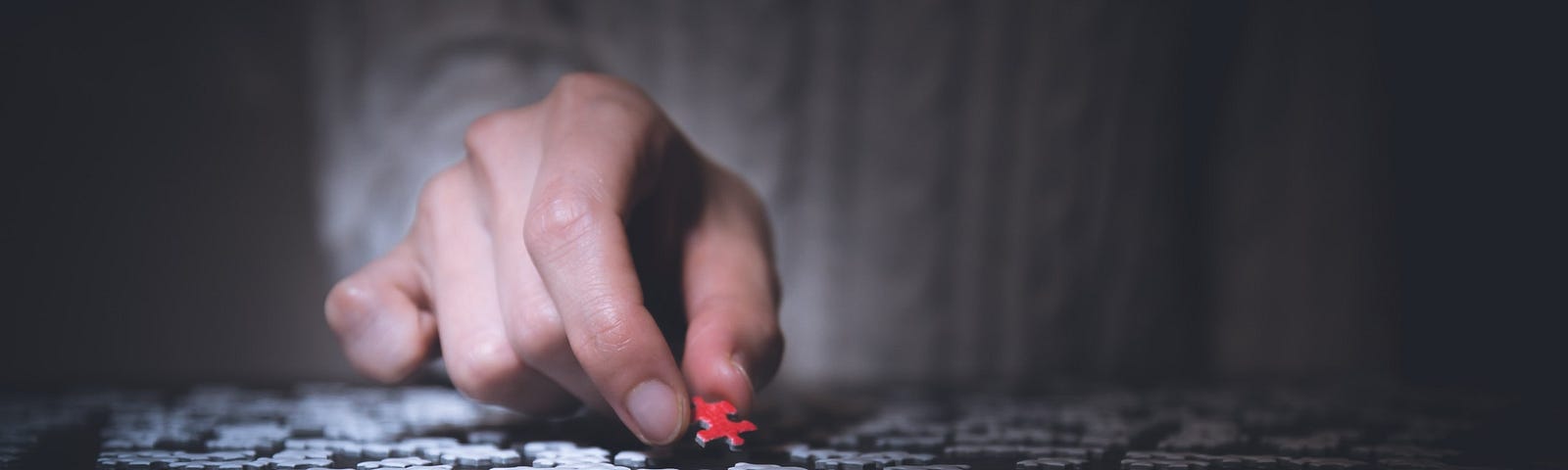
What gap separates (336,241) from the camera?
196 centimetres

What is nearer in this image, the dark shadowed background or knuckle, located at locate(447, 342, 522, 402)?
knuckle, located at locate(447, 342, 522, 402)

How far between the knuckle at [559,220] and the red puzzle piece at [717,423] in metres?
0.15

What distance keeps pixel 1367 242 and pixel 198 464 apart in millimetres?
2395

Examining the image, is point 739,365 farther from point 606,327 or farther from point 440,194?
point 440,194

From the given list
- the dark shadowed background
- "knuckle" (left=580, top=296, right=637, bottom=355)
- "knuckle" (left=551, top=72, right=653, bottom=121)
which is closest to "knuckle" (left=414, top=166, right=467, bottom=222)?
"knuckle" (left=551, top=72, right=653, bottom=121)

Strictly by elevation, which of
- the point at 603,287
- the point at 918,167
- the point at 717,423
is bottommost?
the point at 717,423

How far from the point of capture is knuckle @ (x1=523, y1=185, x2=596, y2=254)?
687mm

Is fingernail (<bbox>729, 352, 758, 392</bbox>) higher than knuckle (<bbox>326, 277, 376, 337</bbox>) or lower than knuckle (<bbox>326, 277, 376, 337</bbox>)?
lower

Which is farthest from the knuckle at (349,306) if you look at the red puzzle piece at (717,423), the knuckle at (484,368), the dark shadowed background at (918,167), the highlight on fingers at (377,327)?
the dark shadowed background at (918,167)

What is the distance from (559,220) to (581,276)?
46 millimetres

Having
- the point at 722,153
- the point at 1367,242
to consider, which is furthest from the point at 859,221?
the point at 1367,242

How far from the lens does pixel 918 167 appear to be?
2.07 m

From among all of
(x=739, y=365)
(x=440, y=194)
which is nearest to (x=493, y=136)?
(x=440, y=194)

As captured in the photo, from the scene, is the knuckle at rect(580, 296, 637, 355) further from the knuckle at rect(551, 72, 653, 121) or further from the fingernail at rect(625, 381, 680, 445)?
the knuckle at rect(551, 72, 653, 121)
